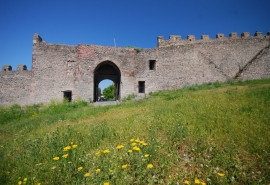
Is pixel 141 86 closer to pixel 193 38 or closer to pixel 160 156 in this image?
pixel 193 38

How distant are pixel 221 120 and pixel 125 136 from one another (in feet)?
9.69

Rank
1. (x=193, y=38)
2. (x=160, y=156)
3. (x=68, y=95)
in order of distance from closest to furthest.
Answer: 1. (x=160, y=156)
2. (x=68, y=95)
3. (x=193, y=38)

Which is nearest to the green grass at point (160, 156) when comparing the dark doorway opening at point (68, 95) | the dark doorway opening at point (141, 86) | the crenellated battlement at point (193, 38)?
the dark doorway opening at point (68, 95)

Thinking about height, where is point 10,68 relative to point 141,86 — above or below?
above

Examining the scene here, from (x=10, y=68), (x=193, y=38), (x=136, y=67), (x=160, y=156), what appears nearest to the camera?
(x=160, y=156)

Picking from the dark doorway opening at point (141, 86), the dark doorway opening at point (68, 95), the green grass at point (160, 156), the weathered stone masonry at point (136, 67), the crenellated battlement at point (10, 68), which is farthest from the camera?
the dark doorway opening at point (141, 86)

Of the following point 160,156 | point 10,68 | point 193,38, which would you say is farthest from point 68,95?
point 160,156

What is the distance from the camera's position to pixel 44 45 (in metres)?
17.2

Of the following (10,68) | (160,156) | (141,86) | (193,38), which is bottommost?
(160,156)

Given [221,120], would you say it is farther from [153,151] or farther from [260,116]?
[153,151]

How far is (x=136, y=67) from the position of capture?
19.3m

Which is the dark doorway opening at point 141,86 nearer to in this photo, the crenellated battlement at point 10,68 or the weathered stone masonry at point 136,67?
the weathered stone masonry at point 136,67

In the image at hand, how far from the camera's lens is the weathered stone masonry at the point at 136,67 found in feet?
56.2

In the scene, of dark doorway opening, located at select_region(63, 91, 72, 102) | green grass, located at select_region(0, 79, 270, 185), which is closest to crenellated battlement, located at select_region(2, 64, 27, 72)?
dark doorway opening, located at select_region(63, 91, 72, 102)
